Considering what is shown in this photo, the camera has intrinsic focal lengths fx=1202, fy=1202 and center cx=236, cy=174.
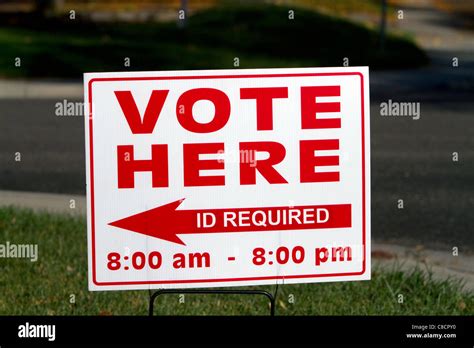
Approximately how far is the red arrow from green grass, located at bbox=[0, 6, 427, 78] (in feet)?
52.6

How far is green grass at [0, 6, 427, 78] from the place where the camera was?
834 inches

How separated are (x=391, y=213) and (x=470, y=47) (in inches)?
825

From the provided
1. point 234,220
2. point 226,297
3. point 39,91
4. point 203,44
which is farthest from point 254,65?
point 234,220

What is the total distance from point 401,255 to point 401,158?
4.60 metres

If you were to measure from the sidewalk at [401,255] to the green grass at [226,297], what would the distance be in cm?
15

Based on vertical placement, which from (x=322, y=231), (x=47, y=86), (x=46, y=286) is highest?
(x=47, y=86)

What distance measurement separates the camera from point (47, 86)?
1919 centimetres

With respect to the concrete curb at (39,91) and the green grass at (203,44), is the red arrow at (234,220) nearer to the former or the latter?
the concrete curb at (39,91)

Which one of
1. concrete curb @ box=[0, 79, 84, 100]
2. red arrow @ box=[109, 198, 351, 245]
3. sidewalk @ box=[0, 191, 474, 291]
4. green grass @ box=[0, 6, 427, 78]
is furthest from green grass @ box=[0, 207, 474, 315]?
green grass @ box=[0, 6, 427, 78]

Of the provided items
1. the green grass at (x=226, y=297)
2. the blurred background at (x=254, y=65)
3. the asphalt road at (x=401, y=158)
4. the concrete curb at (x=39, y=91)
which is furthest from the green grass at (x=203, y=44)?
the green grass at (x=226, y=297)

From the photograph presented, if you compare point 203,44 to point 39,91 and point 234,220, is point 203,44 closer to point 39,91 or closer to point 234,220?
point 39,91

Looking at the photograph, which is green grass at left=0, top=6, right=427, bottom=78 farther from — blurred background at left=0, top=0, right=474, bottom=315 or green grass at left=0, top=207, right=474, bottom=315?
green grass at left=0, top=207, right=474, bottom=315
